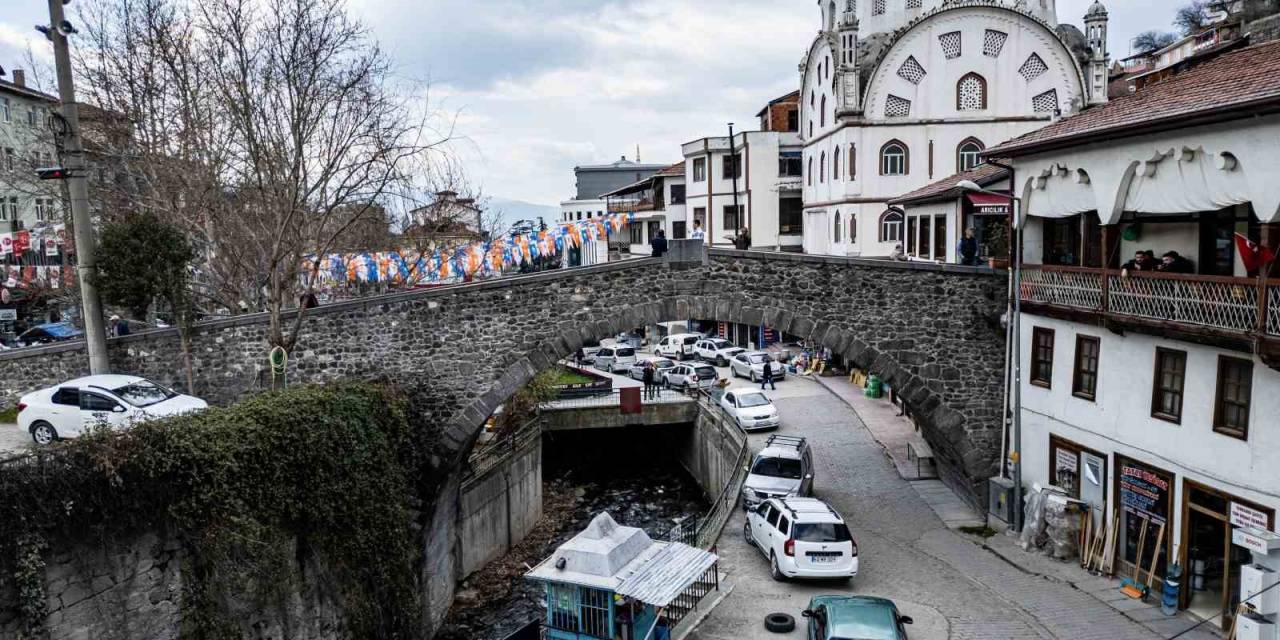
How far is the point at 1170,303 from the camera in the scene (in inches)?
583

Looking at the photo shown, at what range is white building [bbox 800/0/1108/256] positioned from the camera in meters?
36.7

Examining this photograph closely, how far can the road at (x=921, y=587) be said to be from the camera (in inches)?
595

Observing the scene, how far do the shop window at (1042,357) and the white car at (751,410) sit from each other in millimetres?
12756

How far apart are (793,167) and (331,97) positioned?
1342 inches

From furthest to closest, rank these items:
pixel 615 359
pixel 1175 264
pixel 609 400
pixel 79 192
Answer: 1. pixel 615 359
2. pixel 609 400
3. pixel 79 192
4. pixel 1175 264

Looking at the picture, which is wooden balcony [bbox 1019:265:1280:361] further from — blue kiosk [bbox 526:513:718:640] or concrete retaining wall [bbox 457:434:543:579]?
concrete retaining wall [bbox 457:434:543:579]

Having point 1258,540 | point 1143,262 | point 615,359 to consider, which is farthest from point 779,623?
point 615,359

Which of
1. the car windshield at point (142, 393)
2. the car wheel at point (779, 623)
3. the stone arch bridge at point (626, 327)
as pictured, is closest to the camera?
the car wheel at point (779, 623)

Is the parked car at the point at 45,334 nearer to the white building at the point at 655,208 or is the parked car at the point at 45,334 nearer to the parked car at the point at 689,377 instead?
the parked car at the point at 689,377

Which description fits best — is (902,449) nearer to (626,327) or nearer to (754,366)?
(626,327)

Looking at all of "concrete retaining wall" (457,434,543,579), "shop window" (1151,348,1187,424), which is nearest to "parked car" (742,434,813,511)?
"concrete retaining wall" (457,434,543,579)

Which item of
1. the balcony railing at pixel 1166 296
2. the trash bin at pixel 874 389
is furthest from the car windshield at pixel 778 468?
the trash bin at pixel 874 389

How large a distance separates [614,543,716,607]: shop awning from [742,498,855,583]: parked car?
226 cm

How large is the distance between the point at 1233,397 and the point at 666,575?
951 cm
